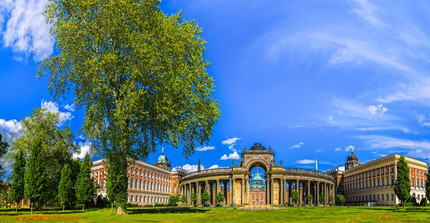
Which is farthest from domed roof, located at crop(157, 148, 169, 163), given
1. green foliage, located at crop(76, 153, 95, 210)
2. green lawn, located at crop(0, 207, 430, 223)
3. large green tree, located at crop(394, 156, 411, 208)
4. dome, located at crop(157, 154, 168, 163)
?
green lawn, located at crop(0, 207, 430, 223)

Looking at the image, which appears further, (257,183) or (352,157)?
(257,183)

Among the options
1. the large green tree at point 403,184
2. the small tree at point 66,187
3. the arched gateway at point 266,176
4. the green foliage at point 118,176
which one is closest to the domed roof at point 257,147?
the arched gateway at point 266,176

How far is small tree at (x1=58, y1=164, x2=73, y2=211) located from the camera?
55812 millimetres

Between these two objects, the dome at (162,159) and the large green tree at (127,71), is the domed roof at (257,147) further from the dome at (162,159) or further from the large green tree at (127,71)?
the large green tree at (127,71)

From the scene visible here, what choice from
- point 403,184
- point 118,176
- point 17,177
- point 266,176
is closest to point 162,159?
point 266,176

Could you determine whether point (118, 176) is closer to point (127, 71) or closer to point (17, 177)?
point (127, 71)

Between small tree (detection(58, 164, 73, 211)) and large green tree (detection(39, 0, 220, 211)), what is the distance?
1004 inches

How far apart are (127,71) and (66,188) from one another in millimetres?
31717

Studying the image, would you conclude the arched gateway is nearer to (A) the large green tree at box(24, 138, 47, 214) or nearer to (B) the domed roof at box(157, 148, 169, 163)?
(B) the domed roof at box(157, 148, 169, 163)

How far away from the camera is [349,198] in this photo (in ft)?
372

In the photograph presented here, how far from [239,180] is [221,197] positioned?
6.05 metres

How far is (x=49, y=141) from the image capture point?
5894 cm

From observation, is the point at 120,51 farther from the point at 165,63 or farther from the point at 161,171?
the point at 161,171

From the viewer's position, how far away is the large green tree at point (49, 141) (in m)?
57.5
